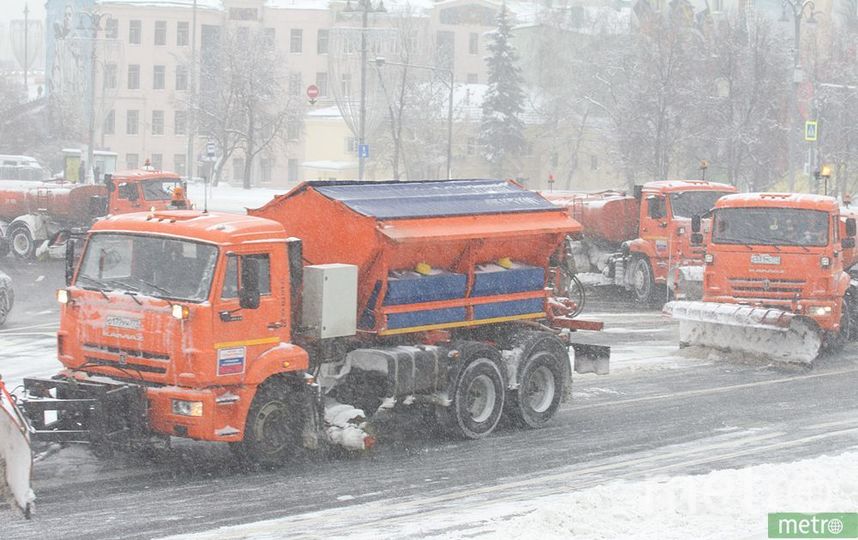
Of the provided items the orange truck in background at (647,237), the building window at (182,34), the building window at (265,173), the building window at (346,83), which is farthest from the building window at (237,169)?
the orange truck in background at (647,237)

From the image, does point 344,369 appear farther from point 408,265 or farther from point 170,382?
point 170,382

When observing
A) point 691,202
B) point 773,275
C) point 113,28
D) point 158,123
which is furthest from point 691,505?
point 113,28

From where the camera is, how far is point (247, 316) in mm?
11344

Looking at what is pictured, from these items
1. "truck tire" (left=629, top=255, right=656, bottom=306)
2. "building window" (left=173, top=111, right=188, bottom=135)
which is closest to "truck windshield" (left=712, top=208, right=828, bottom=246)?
"truck tire" (left=629, top=255, right=656, bottom=306)

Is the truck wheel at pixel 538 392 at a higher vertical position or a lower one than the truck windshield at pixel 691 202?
lower

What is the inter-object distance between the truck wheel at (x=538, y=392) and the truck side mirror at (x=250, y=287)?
383 centimetres

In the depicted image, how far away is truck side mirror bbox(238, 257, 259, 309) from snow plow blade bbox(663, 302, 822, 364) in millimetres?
9759

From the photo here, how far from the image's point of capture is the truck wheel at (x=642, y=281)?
27516 millimetres

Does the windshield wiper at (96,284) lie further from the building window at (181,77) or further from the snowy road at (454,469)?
the building window at (181,77)

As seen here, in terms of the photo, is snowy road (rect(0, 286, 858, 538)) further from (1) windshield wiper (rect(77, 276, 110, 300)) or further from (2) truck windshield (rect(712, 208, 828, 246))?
(2) truck windshield (rect(712, 208, 828, 246))

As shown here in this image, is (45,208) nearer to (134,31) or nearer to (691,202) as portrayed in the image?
(691,202)

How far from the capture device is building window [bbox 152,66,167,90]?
342ft

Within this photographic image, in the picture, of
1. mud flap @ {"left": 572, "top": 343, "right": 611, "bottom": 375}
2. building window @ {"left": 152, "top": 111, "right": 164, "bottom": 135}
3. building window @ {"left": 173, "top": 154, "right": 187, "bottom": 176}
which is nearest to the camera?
mud flap @ {"left": 572, "top": 343, "right": 611, "bottom": 375}

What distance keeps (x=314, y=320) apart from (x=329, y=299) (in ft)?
0.81
